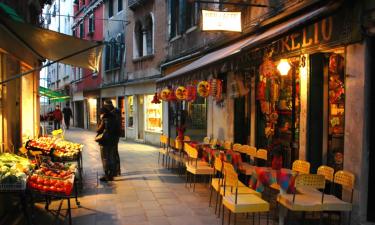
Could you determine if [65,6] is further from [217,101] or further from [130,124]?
[217,101]

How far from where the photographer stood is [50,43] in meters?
6.94

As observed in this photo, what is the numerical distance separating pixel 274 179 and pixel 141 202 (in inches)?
110

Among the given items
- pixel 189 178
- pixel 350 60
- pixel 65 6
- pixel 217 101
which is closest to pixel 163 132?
pixel 217 101

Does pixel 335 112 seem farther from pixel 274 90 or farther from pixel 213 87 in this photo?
pixel 213 87

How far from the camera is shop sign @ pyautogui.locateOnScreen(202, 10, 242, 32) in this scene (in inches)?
347

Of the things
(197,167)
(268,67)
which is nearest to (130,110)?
(197,167)

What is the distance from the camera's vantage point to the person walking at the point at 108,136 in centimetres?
910

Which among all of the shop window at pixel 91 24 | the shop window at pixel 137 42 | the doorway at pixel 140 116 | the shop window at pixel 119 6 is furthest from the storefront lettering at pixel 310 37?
the shop window at pixel 91 24

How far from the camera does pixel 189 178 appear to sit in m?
9.79

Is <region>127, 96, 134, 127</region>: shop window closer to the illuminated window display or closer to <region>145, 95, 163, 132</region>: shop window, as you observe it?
the illuminated window display

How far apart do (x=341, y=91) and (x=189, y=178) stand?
4610 mm

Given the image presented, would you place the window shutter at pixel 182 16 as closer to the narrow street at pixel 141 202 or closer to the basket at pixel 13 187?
the narrow street at pixel 141 202

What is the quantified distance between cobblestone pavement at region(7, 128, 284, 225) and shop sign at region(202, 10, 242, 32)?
3728 mm

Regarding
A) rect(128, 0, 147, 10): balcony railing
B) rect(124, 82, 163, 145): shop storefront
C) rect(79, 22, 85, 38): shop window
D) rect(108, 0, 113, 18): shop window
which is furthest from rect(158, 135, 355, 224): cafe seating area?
rect(79, 22, 85, 38): shop window
